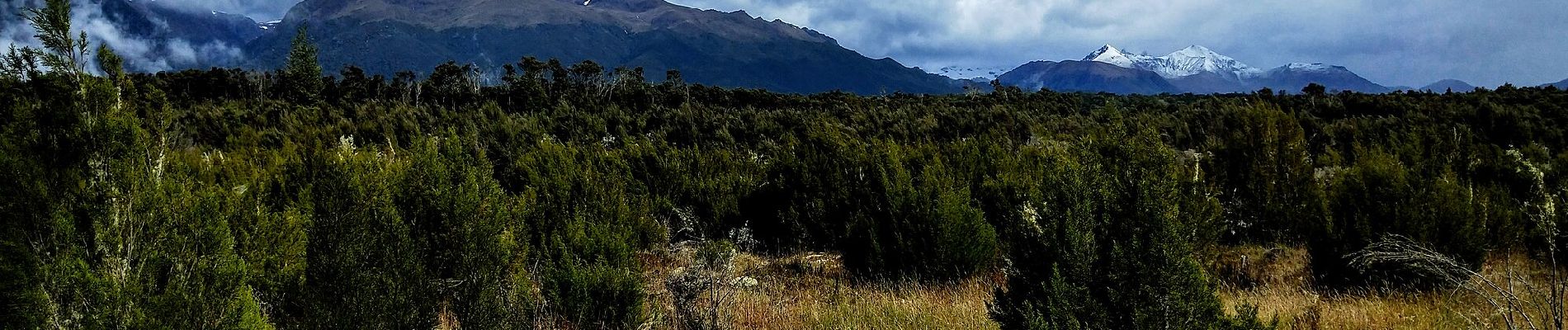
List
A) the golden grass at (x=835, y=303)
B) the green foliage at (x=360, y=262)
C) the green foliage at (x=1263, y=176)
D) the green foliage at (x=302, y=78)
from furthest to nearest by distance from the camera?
the green foliage at (x=302, y=78), the green foliage at (x=1263, y=176), the golden grass at (x=835, y=303), the green foliage at (x=360, y=262)

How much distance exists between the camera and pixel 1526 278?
4.90 metres

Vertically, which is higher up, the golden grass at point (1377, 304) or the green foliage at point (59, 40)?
the green foliage at point (59, 40)

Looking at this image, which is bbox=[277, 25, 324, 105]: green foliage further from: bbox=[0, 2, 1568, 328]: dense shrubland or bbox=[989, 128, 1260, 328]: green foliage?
bbox=[989, 128, 1260, 328]: green foliage

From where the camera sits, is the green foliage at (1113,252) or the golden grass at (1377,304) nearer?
the green foliage at (1113,252)

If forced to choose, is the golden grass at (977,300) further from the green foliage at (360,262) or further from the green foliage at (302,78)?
the green foliage at (302,78)

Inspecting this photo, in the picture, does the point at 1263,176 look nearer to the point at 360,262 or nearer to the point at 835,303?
the point at 835,303

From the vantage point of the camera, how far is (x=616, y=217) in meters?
6.54

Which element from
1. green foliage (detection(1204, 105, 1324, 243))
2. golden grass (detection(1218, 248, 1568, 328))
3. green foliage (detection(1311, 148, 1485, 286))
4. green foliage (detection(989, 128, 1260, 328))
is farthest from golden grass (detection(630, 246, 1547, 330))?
green foliage (detection(989, 128, 1260, 328))

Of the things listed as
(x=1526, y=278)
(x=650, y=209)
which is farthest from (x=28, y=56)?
(x=1526, y=278)

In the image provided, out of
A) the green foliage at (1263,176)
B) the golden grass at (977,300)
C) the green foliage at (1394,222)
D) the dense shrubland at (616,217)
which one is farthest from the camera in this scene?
the green foliage at (1263,176)

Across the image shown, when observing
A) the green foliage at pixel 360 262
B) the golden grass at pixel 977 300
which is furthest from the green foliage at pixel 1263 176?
the green foliage at pixel 360 262

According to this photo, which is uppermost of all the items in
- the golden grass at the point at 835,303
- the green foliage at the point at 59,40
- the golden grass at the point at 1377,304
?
the green foliage at the point at 59,40

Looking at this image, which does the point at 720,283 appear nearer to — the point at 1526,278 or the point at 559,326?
the point at 559,326

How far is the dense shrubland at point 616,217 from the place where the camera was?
2.27 meters
